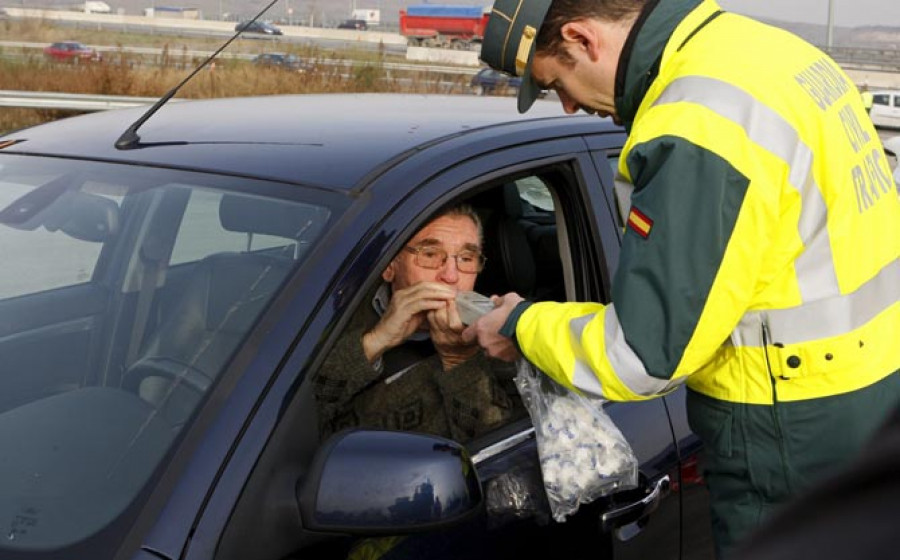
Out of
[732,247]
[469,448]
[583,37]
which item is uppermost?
[583,37]

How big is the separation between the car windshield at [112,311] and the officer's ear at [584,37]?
0.50 meters

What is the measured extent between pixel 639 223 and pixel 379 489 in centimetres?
57

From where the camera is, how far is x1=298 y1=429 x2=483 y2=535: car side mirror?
1581mm

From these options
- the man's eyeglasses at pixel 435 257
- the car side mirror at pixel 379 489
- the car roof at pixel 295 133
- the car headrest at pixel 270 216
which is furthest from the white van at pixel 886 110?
the car side mirror at pixel 379 489

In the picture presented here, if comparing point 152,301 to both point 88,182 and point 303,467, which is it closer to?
point 88,182

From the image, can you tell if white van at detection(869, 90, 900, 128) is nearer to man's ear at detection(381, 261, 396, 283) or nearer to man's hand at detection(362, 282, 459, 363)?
man's ear at detection(381, 261, 396, 283)

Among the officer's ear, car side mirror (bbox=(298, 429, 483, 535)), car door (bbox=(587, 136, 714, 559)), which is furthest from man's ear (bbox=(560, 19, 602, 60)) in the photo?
car side mirror (bbox=(298, 429, 483, 535))

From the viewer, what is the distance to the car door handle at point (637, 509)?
209 centimetres

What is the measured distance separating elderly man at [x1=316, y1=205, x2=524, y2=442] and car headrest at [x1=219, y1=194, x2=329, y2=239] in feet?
0.95

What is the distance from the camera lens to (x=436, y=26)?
61594 millimetres

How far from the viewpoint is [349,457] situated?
1.59 meters

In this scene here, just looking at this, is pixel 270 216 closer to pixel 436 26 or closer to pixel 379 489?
pixel 379 489

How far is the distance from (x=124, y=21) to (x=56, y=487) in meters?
71.1

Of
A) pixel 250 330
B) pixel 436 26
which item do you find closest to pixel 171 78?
pixel 250 330
